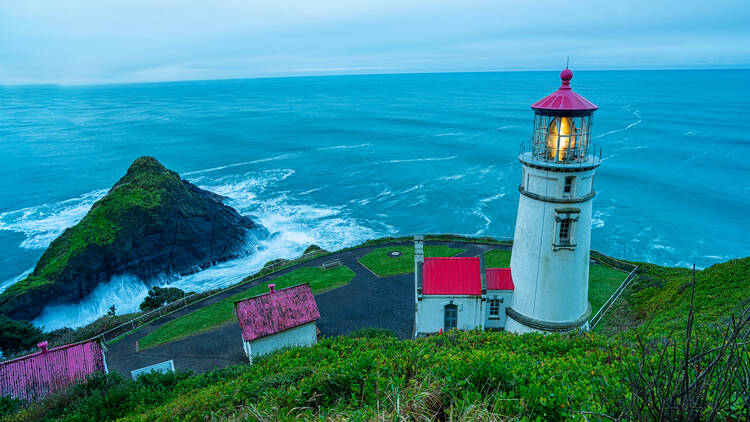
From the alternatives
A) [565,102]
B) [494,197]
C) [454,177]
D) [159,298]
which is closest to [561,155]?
[565,102]

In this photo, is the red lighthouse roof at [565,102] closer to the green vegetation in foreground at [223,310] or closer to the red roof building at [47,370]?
the green vegetation in foreground at [223,310]

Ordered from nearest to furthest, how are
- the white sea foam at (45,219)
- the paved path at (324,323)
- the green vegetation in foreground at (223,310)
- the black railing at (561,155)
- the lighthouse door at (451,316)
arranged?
1. the black railing at (561,155)
2. the lighthouse door at (451,316)
3. the paved path at (324,323)
4. the green vegetation in foreground at (223,310)
5. the white sea foam at (45,219)

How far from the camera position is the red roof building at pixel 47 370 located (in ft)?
41.4

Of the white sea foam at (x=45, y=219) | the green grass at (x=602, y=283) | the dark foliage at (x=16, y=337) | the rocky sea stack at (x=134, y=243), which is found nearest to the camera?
the dark foliage at (x=16, y=337)

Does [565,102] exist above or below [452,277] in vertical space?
above

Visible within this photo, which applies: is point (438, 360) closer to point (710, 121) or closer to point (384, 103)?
point (710, 121)

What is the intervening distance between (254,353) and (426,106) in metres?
126

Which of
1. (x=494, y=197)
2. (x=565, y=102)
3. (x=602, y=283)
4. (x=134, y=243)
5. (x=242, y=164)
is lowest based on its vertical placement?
Result: (x=494, y=197)

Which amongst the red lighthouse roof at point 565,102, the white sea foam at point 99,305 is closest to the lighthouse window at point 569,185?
the red lighthouse roof at point 565,102

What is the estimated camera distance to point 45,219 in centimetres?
4656

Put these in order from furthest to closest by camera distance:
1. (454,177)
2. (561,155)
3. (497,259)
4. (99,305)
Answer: (454,177) < (99,305) < (497,259) < (561,155)

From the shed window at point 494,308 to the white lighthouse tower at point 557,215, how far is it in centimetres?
117

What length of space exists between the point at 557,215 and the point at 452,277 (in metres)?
5.04

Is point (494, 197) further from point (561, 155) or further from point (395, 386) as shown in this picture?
point (395, 386)
